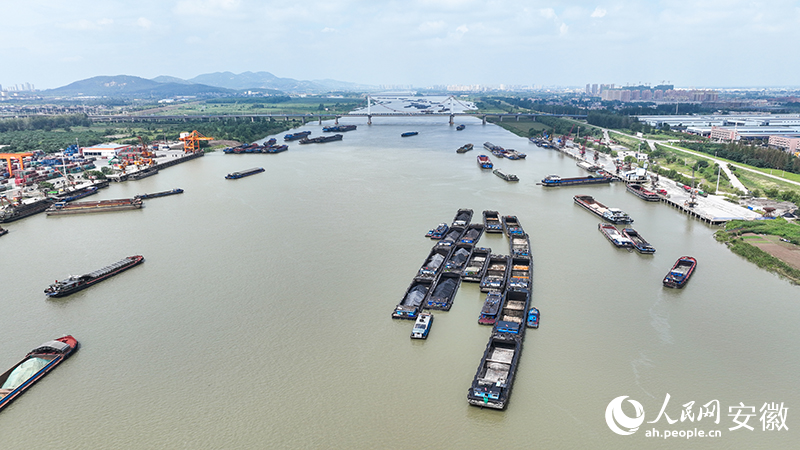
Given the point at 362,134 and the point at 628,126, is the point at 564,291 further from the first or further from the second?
the point at 628,126

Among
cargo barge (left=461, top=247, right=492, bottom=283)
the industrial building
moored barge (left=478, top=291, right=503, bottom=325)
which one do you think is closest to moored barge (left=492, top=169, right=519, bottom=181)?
cargo barge (left=461, top=247, right=492, bottom=283)

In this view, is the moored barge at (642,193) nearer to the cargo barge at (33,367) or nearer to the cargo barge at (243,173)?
the cargo barge at (243,173)

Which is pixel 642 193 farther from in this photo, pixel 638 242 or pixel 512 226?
pixel 512 226

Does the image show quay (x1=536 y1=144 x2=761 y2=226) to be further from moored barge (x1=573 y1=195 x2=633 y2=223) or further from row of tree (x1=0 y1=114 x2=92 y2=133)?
row of tree (x1=0 y1=114 x2=92 y2=133)

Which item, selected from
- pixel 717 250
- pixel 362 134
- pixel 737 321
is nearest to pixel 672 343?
pixel 737 321

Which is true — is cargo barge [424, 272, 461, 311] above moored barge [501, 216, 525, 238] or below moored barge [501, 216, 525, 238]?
below

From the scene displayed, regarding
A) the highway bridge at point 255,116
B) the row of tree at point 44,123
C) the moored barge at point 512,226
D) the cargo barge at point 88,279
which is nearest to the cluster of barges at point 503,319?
the moored barge at point 512,226

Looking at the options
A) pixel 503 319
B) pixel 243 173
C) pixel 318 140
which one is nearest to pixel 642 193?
pixel 503 319
